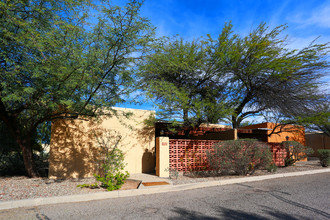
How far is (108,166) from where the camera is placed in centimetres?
791

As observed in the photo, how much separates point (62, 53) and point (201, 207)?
577 centimetres

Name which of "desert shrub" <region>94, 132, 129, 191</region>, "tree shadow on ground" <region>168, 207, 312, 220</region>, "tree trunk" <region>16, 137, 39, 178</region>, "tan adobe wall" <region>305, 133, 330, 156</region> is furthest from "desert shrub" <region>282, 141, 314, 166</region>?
"tan adobe wall" <region>305, 133, 330, 156</region>

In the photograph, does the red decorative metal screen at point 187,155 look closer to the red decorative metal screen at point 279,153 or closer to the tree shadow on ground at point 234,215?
the red decorative metal screen at point 279,153

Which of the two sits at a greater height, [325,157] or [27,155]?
[27,155]

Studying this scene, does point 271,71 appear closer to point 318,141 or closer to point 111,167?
point 111,167

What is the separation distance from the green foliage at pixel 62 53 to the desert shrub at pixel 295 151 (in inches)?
423

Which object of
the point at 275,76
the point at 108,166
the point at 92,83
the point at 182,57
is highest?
the point at 182,57

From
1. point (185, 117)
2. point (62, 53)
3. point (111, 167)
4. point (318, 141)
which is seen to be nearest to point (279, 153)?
point (185, 117)

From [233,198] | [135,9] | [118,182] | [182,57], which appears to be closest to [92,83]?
[135,9]

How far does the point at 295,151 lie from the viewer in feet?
42.3

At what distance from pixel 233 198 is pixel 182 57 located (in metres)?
8.33

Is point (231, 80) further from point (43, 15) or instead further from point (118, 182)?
point (43, 15)

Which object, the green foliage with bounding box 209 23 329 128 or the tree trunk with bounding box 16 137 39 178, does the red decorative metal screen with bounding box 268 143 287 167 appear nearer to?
the green foliage with bounding box 209 23 329 128

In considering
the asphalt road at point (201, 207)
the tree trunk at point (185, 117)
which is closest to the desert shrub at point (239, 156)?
the tree trunk at point (185, 117)
